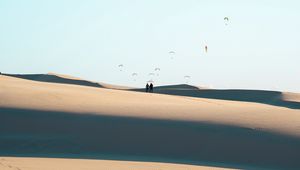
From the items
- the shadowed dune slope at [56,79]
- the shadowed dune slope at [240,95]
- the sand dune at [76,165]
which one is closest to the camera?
the sand dune at [76,165]

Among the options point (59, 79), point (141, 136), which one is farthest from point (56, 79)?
point (141, 136)

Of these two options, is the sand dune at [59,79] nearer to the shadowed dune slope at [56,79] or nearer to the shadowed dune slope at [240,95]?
the shadowed dune slope at [56,79]

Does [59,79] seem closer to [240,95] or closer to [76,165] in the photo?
[240,95]

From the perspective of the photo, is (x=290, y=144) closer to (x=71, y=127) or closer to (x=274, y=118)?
(x=274, y=118)

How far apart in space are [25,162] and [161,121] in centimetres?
577

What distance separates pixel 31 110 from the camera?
1789cm

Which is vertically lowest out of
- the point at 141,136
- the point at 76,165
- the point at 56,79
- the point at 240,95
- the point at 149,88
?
the point at 76,165

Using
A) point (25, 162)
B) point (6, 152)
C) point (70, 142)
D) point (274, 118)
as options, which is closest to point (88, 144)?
point (70, 142)

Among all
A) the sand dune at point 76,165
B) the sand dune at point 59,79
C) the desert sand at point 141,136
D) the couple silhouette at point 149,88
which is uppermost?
the sand dune at point 59,79

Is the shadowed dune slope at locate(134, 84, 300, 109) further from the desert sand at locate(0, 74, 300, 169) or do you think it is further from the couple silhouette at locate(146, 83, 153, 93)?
the desert sand at locate(0, 74, 300, 169)

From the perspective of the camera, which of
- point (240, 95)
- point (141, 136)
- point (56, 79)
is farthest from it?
point (56, 79)

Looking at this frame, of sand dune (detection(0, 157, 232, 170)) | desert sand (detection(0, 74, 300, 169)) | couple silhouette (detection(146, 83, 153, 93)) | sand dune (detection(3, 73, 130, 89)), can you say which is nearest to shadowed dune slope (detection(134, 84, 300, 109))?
couple silhouette (detection(146, 83, 153, 93))

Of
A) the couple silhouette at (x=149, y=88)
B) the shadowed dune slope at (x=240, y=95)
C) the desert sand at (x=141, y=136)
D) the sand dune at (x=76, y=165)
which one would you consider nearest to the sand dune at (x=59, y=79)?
the shadowed dune slope at (x=240, y=95)

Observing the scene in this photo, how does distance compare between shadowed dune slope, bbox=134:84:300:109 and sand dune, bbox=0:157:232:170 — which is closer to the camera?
sand dune, bbox=0:157:232:170
